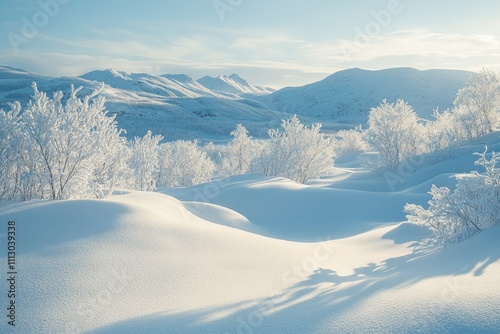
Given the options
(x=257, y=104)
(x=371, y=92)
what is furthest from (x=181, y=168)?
(x=257, y=104)

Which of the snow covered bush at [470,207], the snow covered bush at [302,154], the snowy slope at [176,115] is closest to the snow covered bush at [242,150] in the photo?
the snow covered bush at [302,154]

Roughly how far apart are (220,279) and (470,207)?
4.35 metres

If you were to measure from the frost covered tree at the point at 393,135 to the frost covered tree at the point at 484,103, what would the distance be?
5215 mm

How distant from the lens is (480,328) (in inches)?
109

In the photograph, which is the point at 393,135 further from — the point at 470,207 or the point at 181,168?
the point at 181,168

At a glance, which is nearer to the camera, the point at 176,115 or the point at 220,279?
the point at 220,279

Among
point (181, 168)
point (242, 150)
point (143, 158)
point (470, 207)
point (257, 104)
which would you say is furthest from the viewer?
point (257, 104)

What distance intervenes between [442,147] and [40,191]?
72.0 ft

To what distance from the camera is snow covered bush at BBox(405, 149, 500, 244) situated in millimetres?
5555

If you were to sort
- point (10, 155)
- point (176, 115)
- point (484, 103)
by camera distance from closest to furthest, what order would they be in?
1. point (10, 155)
2. point (484, 103)
3. point (176, 115)

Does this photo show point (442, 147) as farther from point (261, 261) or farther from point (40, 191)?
point (40, 191)

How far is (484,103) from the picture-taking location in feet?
75.6

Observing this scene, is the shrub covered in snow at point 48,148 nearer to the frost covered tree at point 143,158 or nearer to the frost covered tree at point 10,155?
the frost covered tree at point 10,155

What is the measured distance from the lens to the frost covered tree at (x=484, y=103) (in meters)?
22.7
